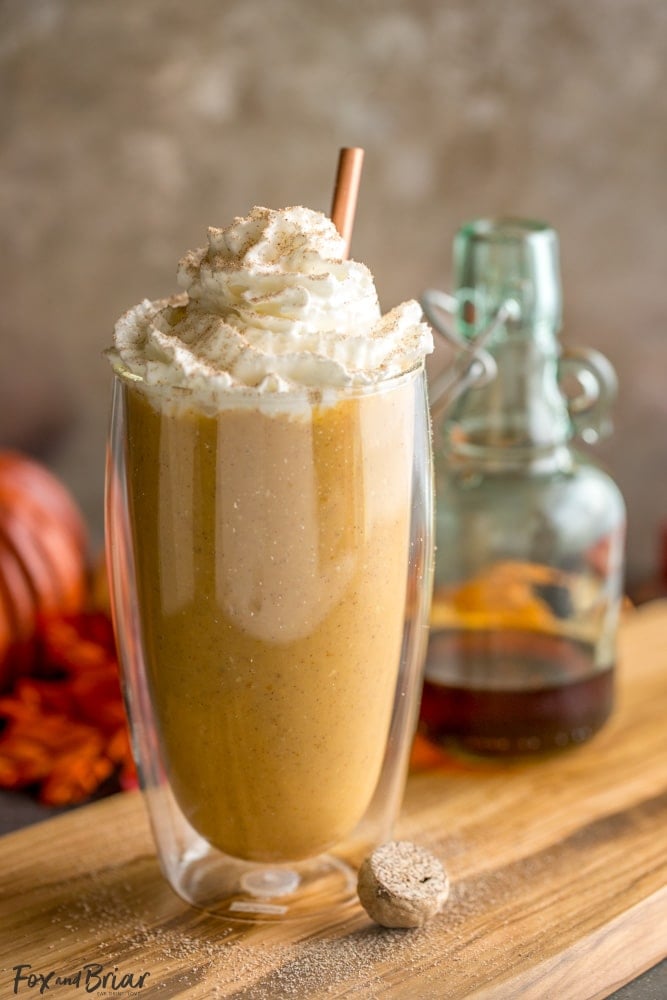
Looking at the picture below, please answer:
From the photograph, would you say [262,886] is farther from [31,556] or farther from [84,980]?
[31,556]

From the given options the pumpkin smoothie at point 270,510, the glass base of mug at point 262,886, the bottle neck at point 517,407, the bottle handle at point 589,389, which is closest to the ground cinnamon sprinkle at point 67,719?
the glass base of mug at point 262,886

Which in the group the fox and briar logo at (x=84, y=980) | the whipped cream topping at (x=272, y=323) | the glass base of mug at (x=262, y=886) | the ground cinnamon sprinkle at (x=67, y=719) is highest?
the whipped cream topping at (x=272, y=323)

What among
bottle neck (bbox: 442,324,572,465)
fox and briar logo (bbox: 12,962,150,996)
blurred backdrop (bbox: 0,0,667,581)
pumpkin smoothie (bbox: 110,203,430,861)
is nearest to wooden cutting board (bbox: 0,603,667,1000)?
fox and briar logo (bbox: 12,962,150,996)

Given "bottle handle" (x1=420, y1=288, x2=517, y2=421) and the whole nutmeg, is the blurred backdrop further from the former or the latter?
the whole nutmeg

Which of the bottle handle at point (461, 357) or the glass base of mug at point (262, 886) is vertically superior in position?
the bottle handle at point (461, 357)

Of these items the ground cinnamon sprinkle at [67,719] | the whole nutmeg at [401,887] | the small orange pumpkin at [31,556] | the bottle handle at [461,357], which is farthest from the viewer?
the small orange pumpkin at [31,556]

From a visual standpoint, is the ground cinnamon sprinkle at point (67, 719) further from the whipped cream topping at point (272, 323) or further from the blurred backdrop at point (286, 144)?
the whipped cream topping at point (272, 323)

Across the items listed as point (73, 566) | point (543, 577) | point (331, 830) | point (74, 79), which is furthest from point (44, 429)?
point (331, 830)

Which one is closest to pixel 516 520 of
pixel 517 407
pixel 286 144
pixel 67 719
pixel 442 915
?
pixel 517 407
